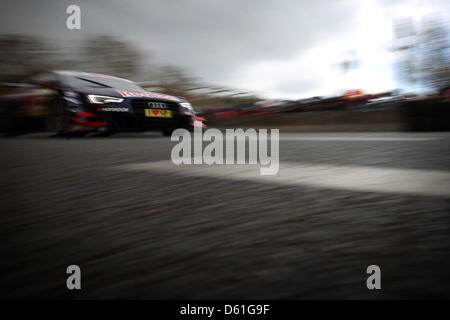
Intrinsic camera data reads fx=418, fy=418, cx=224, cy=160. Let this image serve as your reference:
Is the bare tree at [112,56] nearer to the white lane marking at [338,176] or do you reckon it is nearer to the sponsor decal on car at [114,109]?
the sponsor decal on car at [114,109]

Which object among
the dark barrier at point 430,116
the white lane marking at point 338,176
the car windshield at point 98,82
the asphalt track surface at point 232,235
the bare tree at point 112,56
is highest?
the bare tree at point 112,56

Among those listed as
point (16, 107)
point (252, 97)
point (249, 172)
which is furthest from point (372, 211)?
point (252, 97)

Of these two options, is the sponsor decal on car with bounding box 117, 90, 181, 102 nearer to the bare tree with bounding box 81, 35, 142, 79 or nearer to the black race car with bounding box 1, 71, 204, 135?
the black race car with bounding box 1, 71, 204, 135

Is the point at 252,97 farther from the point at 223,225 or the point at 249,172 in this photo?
the point at 223,225

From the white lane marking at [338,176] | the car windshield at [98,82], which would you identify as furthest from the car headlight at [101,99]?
the white lane marking at [338,176]

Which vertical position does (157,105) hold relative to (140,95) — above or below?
below

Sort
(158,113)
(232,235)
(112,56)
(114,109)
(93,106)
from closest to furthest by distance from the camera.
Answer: (232,235), (93,106), (114,109), (158,113), (112,56)

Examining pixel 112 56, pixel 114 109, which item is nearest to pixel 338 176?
pixel 114 109

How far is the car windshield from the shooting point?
22.8 feet

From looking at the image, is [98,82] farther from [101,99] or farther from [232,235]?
[232,235]

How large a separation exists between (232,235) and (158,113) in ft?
19.9

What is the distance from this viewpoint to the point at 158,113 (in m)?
7.07

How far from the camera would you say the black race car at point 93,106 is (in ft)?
21.4
